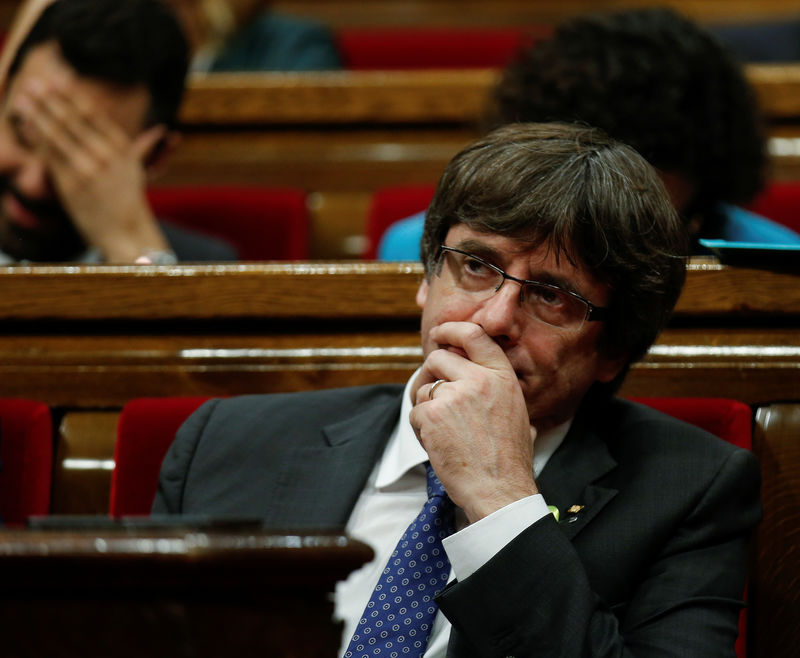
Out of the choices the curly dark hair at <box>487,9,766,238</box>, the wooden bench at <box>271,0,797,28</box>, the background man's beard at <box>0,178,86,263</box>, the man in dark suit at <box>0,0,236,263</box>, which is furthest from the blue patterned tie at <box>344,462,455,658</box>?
the wooden bench at <box>271,0,797,28</box>

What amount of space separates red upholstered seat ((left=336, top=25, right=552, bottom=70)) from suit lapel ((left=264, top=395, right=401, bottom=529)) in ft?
4.16

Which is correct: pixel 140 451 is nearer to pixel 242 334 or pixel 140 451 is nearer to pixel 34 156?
pixel 242 334

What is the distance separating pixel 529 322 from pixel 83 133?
0.71 meters

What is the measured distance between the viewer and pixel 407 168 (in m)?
1.53

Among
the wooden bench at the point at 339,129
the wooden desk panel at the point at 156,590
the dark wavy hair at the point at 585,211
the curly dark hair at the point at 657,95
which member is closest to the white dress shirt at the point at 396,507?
the dark wavy hair at the point at 585,211

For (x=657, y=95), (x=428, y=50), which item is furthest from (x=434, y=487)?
(x=428, y=50)

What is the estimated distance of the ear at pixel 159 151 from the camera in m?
1.30

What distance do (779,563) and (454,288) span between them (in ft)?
1.00

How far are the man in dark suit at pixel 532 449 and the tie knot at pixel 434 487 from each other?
0.06ft

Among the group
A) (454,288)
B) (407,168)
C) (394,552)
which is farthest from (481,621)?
(407,168)

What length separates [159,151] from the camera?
131 cm

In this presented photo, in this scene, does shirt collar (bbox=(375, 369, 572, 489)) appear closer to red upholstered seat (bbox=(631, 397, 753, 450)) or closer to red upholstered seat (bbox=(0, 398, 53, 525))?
red upholstered seat (bbox=(631, 397, 753, 450))

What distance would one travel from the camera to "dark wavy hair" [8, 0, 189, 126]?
1.25 m

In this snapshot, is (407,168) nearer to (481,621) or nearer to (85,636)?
(481,621)
